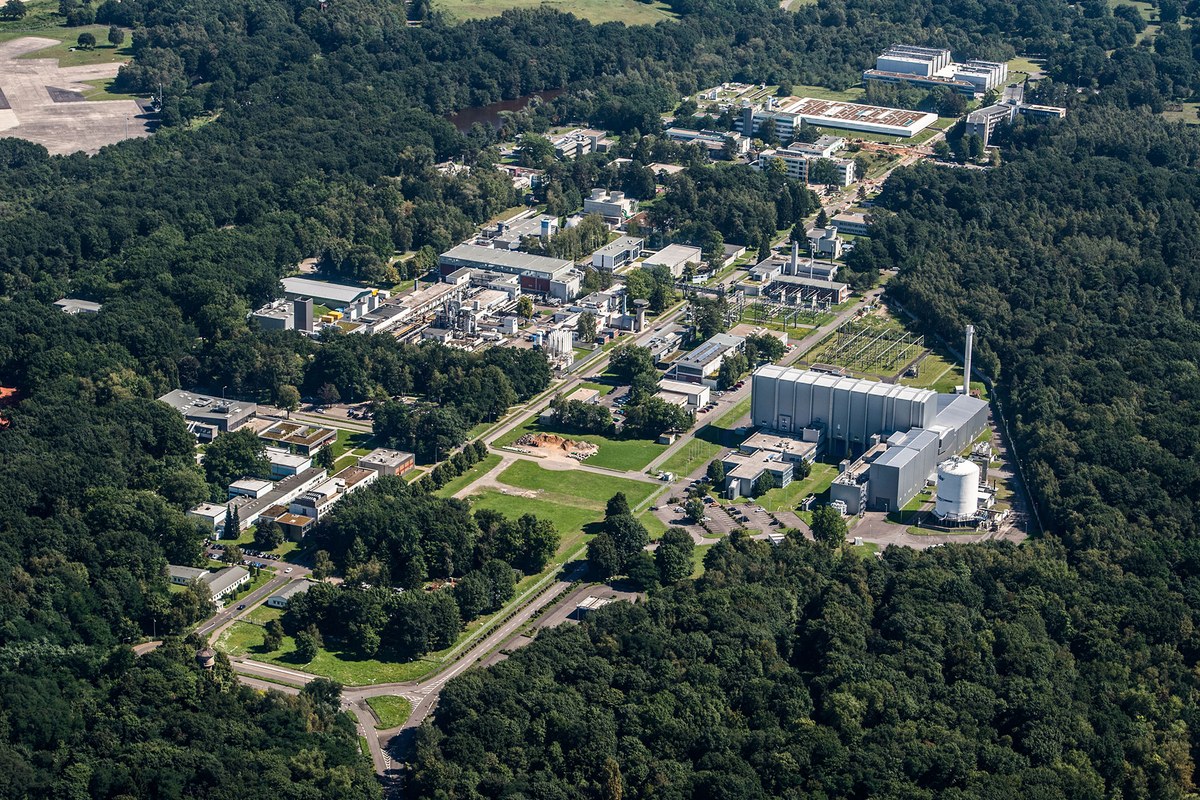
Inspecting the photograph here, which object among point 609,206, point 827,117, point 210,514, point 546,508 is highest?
point 827,117

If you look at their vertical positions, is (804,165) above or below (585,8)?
below

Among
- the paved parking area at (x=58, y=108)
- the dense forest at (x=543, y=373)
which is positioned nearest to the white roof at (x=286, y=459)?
the dense forest at (x=543, y=373)

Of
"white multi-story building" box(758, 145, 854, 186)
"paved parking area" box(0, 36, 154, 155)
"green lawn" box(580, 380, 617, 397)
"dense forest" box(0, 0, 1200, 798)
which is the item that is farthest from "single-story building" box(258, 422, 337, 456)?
"white multi-story building" box(758, 145, 854, 186)

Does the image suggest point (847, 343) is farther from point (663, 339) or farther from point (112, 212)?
point (112, 212)

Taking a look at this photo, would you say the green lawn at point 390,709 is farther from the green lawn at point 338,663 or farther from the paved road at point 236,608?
the paved road at point 236,608

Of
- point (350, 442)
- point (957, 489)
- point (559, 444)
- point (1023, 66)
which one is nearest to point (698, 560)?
point (957, 489)

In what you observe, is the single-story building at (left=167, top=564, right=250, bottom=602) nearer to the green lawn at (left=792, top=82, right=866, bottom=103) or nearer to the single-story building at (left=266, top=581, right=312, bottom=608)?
the single-story building at (left=266, top=581, right=312, bottom=608)

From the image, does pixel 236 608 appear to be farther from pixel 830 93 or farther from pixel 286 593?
pixel 830 93
